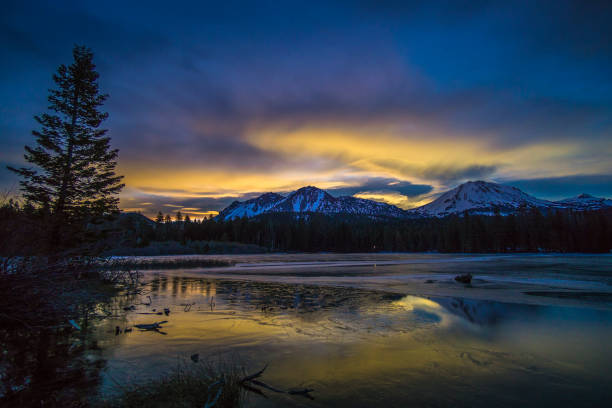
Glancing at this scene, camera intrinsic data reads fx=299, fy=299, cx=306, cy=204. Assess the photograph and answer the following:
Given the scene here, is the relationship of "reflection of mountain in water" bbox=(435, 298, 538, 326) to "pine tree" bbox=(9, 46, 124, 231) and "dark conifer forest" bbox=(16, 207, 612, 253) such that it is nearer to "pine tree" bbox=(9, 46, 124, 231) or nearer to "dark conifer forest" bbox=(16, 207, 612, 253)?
"pine tree" bbox=(9, 46, 124, 231)

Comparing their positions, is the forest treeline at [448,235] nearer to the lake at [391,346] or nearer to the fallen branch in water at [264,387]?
the lake at [391,346]

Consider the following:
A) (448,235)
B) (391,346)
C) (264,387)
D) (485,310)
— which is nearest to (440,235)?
(448,235)

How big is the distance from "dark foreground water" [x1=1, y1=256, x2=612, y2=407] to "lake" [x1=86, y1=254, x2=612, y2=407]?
0.13 ft

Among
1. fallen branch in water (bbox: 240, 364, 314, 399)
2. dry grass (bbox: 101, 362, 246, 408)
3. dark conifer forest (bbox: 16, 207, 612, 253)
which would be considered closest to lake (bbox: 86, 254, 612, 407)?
fallen branch in water (bbox: 240, 364, 314, 399)

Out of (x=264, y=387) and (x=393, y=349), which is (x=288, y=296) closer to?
(x=393, y=349)

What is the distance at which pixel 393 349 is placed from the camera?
9.00 m

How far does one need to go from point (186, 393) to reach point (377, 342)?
238 inches

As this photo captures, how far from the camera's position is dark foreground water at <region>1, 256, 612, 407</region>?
6.32 metres

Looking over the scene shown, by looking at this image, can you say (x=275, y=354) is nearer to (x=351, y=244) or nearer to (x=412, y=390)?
(x=412, y=390)

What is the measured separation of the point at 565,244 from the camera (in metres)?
107

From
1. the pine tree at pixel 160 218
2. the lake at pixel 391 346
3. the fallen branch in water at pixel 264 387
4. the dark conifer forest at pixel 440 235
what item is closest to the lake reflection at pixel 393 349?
the lake at pixel 391 346

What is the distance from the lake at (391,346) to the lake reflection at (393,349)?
4cm

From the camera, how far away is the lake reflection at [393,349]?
6.32 meters

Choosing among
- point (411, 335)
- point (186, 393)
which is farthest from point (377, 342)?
point (186, 393)
